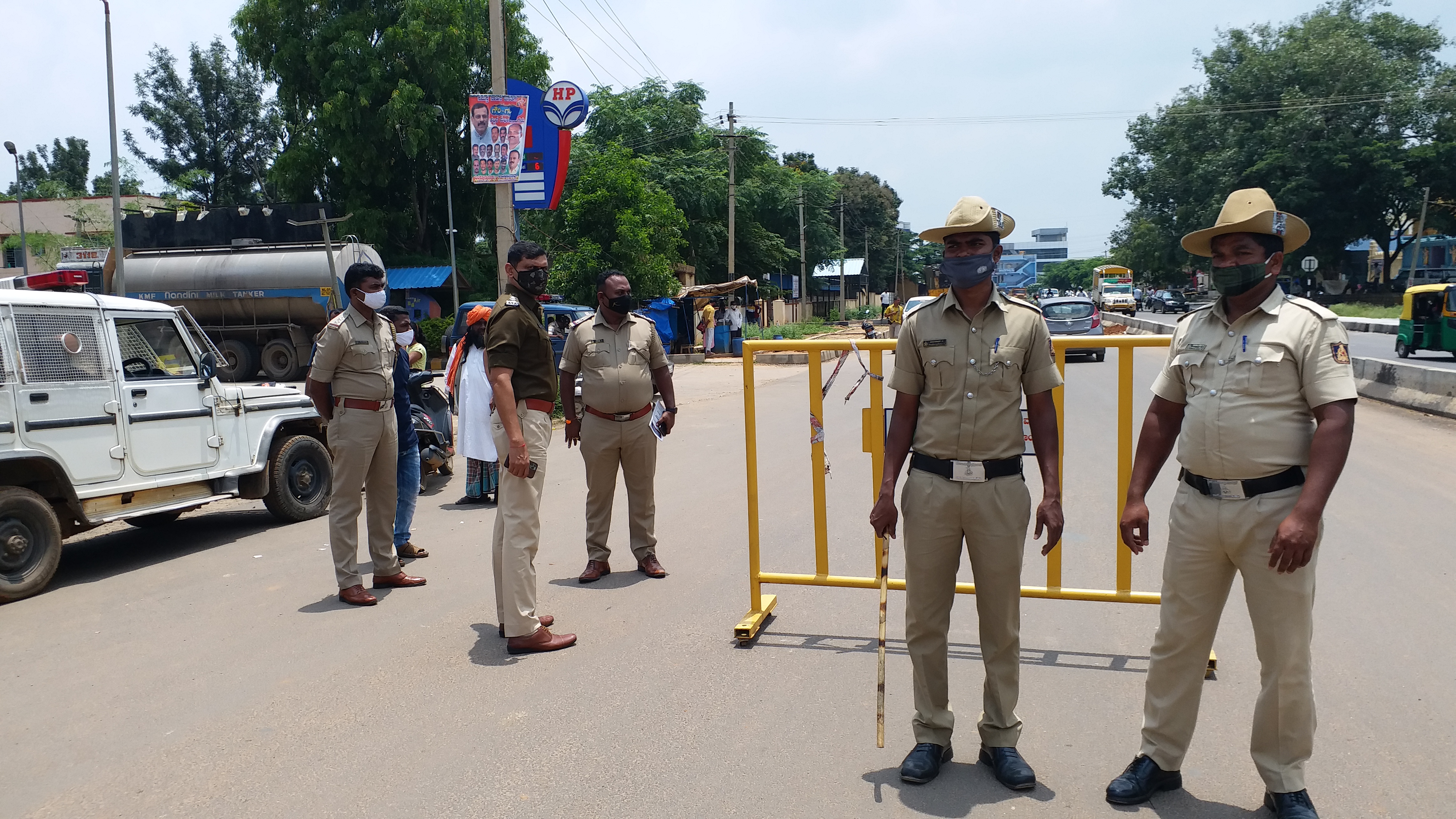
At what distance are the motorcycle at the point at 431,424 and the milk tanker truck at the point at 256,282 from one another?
15498 mm

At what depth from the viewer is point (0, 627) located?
573 centimetres

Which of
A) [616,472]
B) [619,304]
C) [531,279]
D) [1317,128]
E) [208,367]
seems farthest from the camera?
[1317,128]

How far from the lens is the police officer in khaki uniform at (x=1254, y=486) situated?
10.00 ft

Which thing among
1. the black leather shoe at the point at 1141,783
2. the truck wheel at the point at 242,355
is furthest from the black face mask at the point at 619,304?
the truck wheel at the point at 242,355

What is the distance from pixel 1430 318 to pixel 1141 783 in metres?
22.6

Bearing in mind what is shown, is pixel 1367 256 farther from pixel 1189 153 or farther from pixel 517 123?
pixel 517 123

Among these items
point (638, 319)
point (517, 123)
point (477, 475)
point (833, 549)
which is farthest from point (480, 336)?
point (517, 123)

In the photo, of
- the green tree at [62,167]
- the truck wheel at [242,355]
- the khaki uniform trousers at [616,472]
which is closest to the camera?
the khaki uniform trousers at [616,472]

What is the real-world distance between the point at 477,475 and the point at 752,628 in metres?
4.70

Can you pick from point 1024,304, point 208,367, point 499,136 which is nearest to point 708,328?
point 499,136

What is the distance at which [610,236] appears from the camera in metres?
25.9

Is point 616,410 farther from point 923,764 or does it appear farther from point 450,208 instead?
point 450,208

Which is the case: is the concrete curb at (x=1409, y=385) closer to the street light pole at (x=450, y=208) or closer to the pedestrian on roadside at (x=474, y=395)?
the pedestrian on roadside at (x=474, y=395)

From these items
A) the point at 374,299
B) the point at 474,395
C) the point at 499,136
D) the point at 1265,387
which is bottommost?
the point at 474,395
